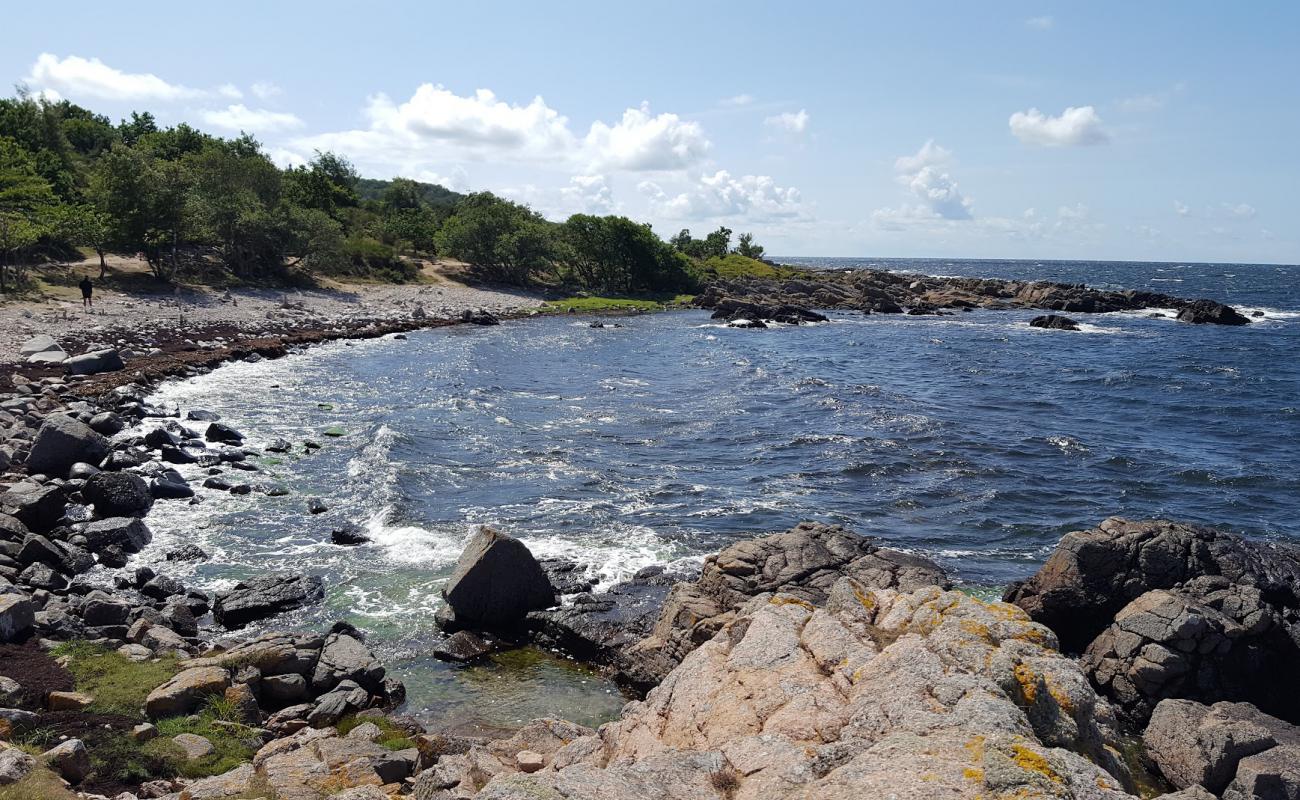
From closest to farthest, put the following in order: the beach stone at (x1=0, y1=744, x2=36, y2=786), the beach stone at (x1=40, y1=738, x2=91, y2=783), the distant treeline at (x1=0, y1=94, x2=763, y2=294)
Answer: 1. the beach stone at (x1=0, y1=744, x2=36, y2=786)
2. the beach stone at (x1=40, y1=738, x2=91, y2=783)
3. the distant treeline at (x1=0, y1=94, x2=763, y2=294)

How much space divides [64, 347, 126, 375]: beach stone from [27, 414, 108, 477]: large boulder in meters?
16.0

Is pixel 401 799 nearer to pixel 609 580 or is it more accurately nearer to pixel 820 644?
pixel 820 644

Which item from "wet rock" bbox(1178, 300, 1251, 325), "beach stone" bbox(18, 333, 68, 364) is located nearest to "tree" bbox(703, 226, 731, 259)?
"wet rock" bbox(1178, 300, 1251, 325)

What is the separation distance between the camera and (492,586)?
21031 mm

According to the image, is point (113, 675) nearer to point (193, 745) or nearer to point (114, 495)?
point (193, 745)

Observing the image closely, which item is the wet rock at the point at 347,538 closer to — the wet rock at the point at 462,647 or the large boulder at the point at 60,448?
the wet rock at the point at 462,647

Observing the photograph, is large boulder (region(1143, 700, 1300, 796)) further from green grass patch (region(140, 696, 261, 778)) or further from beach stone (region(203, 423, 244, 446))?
beach stone (region(203, 423, 244, 446))

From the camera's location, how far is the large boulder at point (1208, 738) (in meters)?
14.6

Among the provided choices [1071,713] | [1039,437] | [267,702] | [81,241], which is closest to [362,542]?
[267,702]

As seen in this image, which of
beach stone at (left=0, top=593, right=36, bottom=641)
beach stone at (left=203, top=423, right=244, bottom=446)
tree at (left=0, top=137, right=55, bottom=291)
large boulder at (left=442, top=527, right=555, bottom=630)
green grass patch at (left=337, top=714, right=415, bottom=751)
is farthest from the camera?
tree at (left=0, top=137, right=55, bottom=291)

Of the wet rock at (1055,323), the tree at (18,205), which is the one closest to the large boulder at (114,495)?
the tree at (18,205)

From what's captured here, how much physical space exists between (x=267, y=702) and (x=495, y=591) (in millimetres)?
6179

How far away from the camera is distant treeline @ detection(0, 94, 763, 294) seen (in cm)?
Result: 7150

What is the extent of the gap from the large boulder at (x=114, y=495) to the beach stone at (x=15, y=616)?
9.91m
